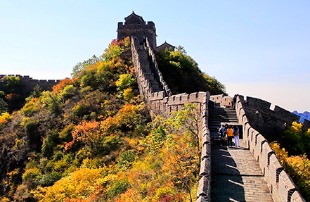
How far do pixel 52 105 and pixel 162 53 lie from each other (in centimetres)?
1192

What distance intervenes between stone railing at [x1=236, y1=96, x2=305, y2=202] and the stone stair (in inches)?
86.3

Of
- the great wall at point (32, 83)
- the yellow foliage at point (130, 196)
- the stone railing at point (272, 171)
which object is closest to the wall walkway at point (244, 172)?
the stone railing at point (272, 171)

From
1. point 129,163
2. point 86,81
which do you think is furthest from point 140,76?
point 129,163

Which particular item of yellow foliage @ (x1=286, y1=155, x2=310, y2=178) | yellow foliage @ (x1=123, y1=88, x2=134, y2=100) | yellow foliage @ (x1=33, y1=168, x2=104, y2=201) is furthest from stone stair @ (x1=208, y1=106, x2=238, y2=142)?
yellow foliage @ (x1=123, y1=88, x2=134, y2=100)

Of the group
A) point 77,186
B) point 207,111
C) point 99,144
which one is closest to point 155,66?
point 99,144

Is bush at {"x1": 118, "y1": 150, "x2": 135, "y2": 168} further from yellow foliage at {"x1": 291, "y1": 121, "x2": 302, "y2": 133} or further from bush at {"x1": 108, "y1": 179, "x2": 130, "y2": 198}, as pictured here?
yellow foliage at {"x1": 291, "y1": 121, "x2": 302, "y2": 133}

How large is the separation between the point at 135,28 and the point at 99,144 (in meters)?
21.3

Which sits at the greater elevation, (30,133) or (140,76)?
(140,76)

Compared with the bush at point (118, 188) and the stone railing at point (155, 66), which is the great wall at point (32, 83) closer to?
Result: the stone railing at point (155, 66)

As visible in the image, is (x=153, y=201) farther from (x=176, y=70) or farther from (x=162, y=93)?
(x=176, y=70)

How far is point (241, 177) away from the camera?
13445 mm

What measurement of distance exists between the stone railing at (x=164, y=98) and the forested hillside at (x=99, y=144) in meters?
0.81

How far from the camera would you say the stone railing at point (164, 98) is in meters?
12.2

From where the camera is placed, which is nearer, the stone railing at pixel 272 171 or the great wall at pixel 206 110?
the stone railing at pixel 272 171
